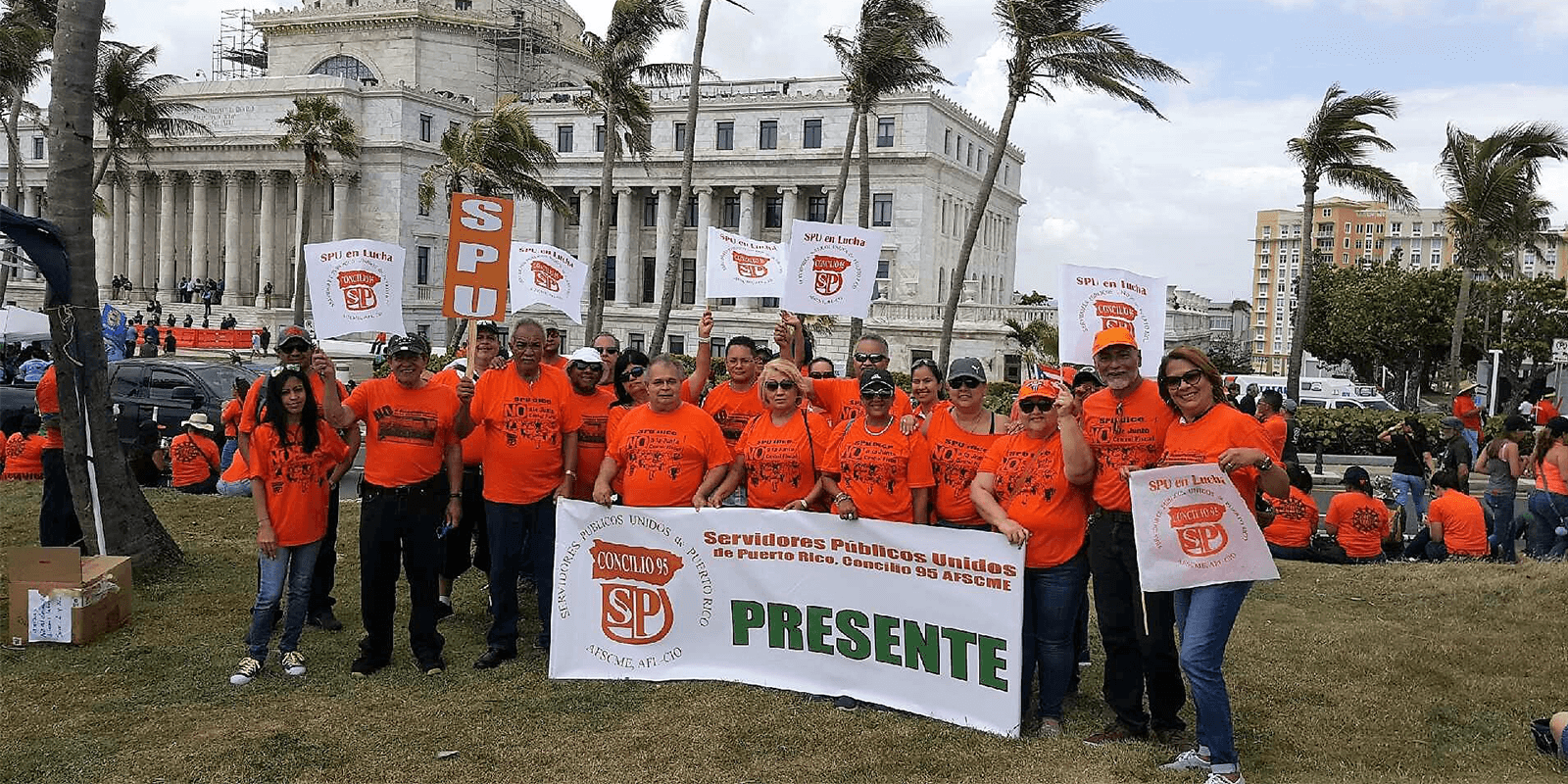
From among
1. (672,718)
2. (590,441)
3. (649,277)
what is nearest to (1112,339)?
(672,718)

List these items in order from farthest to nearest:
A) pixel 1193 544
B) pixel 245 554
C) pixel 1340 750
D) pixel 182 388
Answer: pixel 182 388
pixel 245 554
pixel 1340 750
pixel 1193 544

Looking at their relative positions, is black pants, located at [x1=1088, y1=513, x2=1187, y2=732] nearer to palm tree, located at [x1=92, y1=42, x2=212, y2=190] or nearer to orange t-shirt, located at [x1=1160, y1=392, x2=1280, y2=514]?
orange t-shirt, located at [x1=1160, y1=392, x2=1280, y2=514]

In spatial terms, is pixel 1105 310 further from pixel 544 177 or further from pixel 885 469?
pixel 544 177

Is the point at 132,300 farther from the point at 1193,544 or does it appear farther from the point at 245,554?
the point at 1193,544

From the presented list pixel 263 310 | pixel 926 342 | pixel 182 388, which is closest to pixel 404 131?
pixel 263 310

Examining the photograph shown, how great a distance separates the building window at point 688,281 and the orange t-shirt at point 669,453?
55300mm

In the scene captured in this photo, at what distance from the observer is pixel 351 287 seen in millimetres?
9695

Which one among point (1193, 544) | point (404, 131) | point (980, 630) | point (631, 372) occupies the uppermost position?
point (404, 131)

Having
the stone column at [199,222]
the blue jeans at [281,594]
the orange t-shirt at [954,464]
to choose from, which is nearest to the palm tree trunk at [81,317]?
the blue jeans at [281,594]

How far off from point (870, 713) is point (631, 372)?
3157mm

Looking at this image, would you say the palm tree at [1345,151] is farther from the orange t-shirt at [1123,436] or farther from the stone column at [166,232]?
the stone column at [166,232]

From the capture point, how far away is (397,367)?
6.82 metres

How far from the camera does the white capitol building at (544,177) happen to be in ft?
185

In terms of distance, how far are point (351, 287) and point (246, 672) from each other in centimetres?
380
